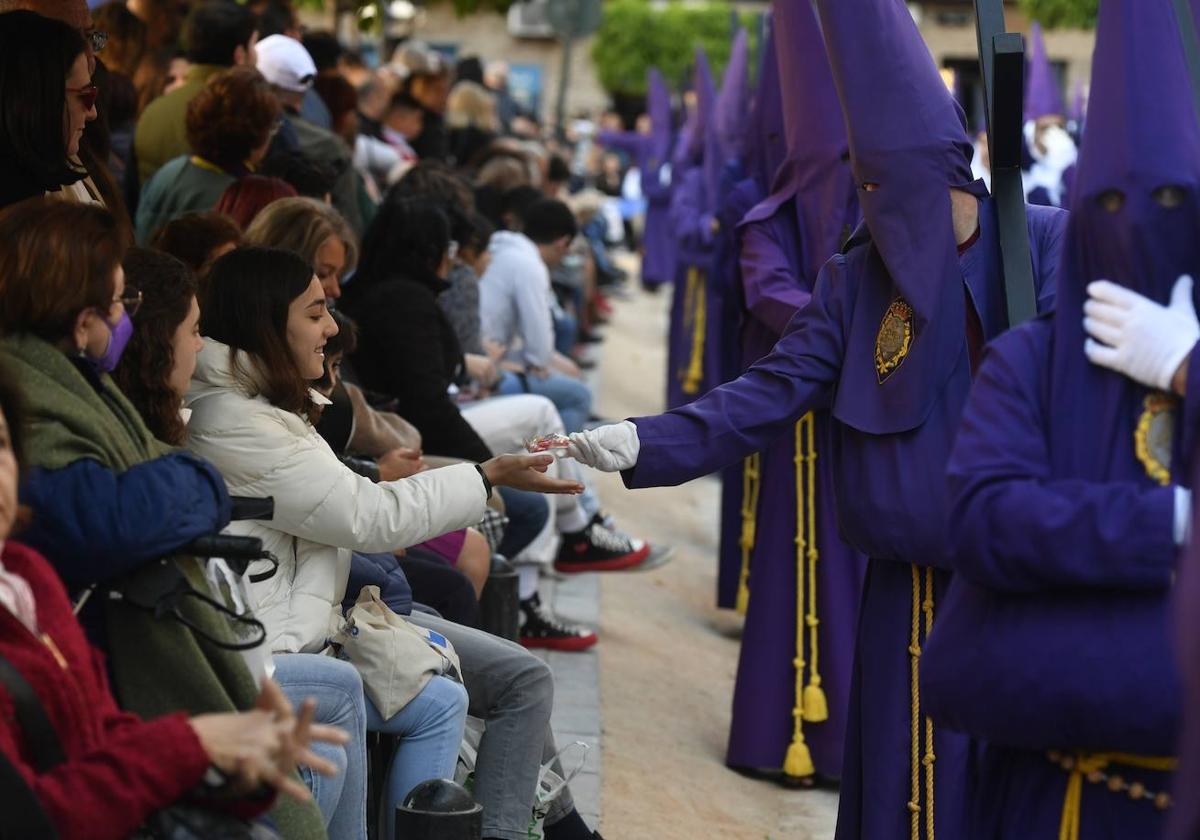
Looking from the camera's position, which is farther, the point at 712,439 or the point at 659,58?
the point at 659,58

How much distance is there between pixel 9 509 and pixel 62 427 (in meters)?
0.39

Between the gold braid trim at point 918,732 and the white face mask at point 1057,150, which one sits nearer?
the gold braid trim at point 918,732

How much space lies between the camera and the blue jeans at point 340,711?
4.02 m

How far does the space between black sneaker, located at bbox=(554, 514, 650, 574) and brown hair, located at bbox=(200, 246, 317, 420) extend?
4403 millimetres

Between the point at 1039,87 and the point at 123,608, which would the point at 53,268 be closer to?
the point at 123,608

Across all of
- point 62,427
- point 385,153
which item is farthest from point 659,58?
point 62,427

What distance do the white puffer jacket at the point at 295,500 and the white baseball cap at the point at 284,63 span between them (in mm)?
3963

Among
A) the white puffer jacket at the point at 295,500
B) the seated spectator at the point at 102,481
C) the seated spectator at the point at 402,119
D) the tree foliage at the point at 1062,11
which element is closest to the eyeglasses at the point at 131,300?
the seated spectator at the point at 102,481

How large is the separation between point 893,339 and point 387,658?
1.33 m

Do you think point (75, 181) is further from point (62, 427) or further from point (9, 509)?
point (9, 509)

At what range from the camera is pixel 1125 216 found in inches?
123

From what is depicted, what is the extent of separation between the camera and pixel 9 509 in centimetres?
288

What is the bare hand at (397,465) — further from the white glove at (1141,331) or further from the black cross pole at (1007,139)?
the white glove at (1141,331)

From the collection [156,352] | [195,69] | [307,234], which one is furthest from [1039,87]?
[156,352]
